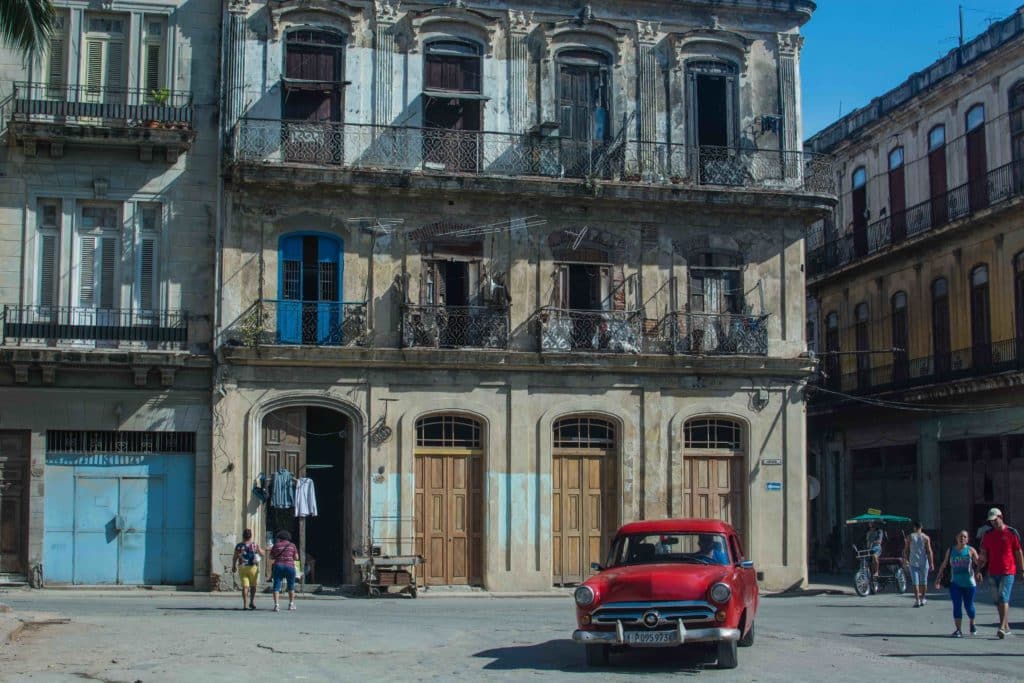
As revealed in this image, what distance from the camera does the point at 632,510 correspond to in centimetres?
2833

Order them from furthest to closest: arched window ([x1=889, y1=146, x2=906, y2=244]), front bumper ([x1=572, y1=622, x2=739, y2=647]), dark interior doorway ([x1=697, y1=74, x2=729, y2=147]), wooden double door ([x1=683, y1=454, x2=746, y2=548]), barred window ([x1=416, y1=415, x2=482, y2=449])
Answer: arched window ([x1=889, y1=146, x2=906, y2=244]) → dark interior doorway ([x1=697, y1=74, x2=729, y2=147]) → wooden double door ([x1=683, y1=454, x2=746, y2=548]) → barred window ([x1=416, y1=415, x2=482, y2=449]) → front bumper ([x1=572, y1=622, x2=739, y2=647])

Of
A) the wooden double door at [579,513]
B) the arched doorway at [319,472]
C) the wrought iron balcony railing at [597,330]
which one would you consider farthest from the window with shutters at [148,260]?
the wooden double door at [579,513]

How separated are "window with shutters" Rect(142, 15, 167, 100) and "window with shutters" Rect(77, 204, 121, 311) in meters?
2.69

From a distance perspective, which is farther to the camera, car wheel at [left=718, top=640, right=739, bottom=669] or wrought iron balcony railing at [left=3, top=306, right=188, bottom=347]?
wrought iron balcony railing at [left=3, top=306, right=188, bottom=347]

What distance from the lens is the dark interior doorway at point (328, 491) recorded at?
90.9 feet

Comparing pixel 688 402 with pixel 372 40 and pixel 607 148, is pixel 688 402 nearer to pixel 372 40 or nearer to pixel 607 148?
pixel 607 148

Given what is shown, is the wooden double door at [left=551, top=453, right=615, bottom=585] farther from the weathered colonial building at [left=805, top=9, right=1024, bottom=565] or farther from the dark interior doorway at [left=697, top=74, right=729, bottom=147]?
the weathered colonial building at [left=805, top=9, right=1024, bottom=565]

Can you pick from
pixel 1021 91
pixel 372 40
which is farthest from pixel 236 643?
pixel 1021 91

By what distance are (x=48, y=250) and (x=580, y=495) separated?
1187cm

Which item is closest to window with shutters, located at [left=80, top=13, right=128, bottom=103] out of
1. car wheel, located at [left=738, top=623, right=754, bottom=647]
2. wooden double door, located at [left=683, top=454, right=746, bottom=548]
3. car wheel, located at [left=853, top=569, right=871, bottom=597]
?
wooden double door, located at [left=683, top=454, right=746, bottom=548]

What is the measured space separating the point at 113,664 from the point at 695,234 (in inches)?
710

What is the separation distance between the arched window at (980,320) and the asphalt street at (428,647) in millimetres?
12981

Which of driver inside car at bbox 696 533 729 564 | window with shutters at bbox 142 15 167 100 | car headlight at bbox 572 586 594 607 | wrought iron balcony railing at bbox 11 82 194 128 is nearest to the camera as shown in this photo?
car headlight at bbox 572 586 594 607

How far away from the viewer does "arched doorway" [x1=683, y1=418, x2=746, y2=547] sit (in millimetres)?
28875
